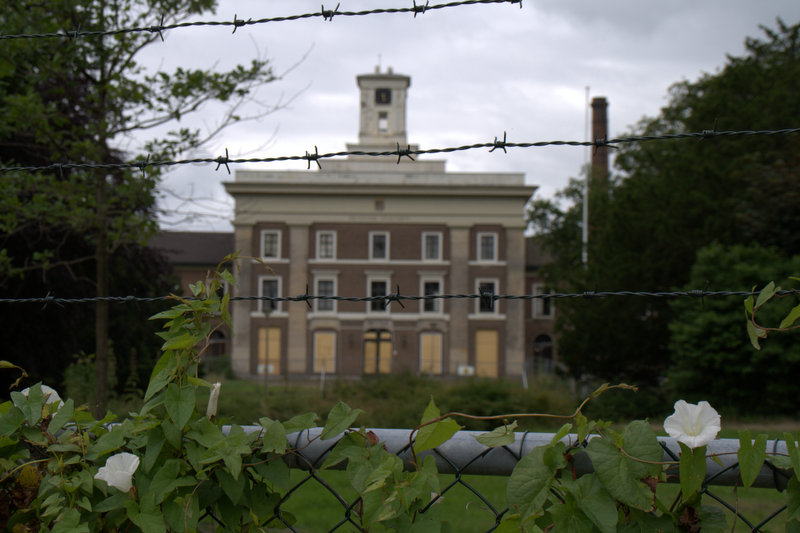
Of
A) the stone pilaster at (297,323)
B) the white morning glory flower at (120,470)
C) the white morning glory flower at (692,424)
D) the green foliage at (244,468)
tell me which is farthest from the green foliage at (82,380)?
the stone pilaster at (297,323)

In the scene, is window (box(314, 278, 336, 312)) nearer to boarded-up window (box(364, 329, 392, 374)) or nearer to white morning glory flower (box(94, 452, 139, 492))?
boarded-up window (box(364, 329, 392, 374))

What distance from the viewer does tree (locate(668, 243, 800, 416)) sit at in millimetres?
16766

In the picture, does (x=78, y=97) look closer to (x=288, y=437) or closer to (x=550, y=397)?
(x=288, y=437)

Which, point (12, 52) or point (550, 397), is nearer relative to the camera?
point (12, 52)

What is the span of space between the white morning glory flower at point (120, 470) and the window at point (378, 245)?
35.9m

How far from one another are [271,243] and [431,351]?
10623mm

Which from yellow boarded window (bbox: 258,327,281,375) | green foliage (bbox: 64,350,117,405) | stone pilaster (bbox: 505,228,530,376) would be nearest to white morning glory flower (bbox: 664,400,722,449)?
green foliage (bbox: 64,350,117,405)

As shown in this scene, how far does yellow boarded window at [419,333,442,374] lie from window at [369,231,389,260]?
4.98 metres

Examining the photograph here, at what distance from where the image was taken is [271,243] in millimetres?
36844

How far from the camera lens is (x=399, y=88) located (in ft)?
133

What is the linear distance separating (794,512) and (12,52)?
7.75 metres

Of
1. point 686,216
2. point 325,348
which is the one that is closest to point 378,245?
point 325,348

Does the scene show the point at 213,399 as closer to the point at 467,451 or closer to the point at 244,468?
the point at 244,468

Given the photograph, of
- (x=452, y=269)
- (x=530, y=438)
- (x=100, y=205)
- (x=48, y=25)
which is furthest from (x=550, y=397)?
(x=452, y=269)
